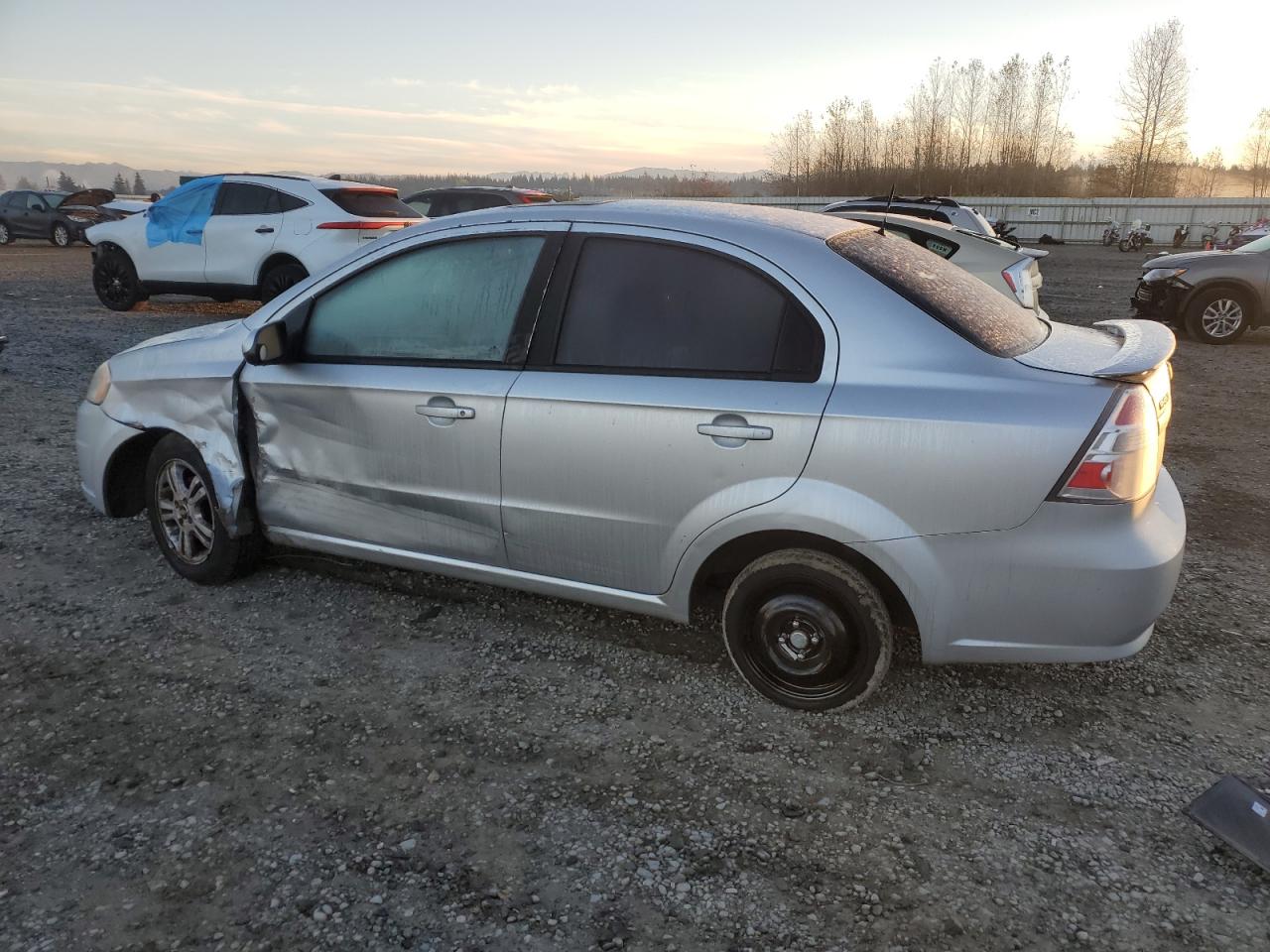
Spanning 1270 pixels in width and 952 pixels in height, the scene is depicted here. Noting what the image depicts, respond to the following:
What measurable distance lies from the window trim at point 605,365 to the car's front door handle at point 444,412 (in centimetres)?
27

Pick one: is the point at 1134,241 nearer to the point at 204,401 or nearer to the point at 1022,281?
the point at 1022,281

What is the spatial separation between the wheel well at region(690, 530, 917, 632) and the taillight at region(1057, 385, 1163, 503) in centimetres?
60

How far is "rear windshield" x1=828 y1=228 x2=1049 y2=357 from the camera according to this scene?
9.06 ft

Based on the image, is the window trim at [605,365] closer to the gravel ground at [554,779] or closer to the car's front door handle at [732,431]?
the car's front door handle at [732,431]

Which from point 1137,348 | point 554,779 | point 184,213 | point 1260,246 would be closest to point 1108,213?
point 1260,246

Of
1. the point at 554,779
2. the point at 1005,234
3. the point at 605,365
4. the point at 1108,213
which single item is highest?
the point at 1108,213

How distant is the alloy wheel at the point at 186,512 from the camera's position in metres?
A: 3.87

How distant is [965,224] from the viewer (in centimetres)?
1259

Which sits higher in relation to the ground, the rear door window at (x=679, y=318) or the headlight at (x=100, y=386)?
the rear door window at (x=679, y=318)

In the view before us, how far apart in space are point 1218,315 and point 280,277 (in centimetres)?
1151

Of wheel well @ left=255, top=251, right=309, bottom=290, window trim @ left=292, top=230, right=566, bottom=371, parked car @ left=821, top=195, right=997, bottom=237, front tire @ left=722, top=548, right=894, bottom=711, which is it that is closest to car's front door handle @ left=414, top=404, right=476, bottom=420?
window trim @ left=292, top=230, right=566, bottom=371

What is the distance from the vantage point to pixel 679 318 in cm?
295

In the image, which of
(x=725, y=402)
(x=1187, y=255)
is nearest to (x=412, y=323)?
(x=725, y=402)

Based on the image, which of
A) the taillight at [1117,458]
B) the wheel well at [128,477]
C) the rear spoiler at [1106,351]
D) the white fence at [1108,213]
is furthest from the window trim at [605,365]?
the white fence at [1108,213]
